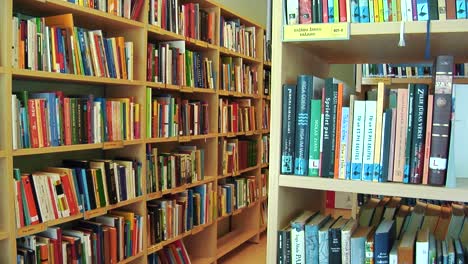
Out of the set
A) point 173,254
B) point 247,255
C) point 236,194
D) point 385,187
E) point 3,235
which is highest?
point 385,187

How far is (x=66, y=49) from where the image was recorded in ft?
7.00

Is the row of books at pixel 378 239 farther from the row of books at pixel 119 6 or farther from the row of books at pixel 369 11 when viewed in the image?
the row of books at pixel 119 6

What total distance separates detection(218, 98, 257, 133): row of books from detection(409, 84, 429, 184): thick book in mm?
2509

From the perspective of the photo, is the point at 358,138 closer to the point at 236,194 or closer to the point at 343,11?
the point at 343,11

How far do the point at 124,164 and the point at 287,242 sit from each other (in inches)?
62.7

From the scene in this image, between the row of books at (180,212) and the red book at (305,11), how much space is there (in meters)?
1.95

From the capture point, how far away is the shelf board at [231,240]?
3688 mm

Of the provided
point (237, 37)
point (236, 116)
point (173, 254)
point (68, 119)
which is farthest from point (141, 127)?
point (237, 37)

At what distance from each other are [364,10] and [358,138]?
33cm

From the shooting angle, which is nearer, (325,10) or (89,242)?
(325,10)

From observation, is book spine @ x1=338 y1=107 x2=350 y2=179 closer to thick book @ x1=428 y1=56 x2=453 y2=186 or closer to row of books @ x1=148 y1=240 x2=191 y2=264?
thick book @ x1=428 y1=56 x2=453 y2=186

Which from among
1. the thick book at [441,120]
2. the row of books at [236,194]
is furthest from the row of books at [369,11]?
the row of books at [236,194]

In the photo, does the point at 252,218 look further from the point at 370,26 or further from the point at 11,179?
the point at 370,26

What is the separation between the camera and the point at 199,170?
332 cm
